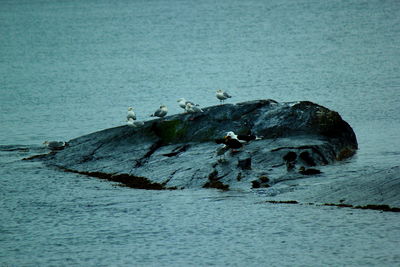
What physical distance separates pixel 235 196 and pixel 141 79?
5260cm

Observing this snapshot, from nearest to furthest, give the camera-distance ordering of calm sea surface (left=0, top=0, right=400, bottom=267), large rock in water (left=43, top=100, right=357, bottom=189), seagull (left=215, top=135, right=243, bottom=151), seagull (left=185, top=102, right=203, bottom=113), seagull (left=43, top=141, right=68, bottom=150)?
calm sea surface (left=0, top=0, right=400, bottom=267)
large rock in water (left=43, top=100, right=357, bottom=189)
seagull (left=215, top=135, right=243, bottom=151)
seagull (left=185, top=102, right=203, bottom=113)
seagull (left=43, top=141, right=68, bottom=150)

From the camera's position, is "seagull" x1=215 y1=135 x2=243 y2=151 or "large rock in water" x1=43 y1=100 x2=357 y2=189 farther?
"seagull" x1=215 y1=135 x2=243 y2=151

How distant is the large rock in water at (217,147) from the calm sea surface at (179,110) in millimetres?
914

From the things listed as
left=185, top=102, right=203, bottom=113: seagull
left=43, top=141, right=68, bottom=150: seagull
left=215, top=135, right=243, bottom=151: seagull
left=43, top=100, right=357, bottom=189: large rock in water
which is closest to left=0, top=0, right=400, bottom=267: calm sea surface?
left=43, top=100, right=357, bottom=189: large rock in water

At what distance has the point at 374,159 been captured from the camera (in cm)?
2922

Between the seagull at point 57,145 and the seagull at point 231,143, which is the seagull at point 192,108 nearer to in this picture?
the seagull at point 231,143

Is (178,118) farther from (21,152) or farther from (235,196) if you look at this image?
(21,152)

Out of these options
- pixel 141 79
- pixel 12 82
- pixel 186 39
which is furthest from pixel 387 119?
pixel 186 39

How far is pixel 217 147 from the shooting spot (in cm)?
2792

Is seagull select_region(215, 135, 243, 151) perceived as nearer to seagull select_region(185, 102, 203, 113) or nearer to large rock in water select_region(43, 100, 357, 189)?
large rock in water select_region(43, 100, 357, 189)

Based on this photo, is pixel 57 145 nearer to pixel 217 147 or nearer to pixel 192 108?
pixel 192 108

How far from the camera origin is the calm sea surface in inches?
822

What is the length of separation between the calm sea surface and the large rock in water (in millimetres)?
914

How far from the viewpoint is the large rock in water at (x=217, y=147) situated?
26.4 m
